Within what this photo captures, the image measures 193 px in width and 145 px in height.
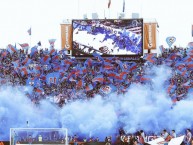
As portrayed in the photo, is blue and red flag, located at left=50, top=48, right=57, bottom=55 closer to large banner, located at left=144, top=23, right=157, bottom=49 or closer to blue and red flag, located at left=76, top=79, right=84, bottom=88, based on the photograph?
blue and red flag, located at left=76, top=79, right=84, bottom=88

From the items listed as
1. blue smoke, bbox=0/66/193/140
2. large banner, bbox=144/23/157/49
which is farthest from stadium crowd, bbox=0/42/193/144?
large banner, bbox=144/23/157/49

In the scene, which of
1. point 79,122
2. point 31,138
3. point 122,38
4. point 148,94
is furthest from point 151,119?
point 31,138

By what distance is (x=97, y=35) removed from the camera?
123 feet

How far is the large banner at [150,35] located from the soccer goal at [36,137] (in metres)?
14.5

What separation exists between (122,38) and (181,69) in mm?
4546

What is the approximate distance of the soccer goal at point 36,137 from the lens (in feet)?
80.8

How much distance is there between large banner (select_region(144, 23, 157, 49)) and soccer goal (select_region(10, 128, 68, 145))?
47.6ft

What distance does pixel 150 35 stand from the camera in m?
38.7

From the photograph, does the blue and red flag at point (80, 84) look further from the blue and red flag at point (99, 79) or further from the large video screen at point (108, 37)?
the large video screen at point (108, 37)

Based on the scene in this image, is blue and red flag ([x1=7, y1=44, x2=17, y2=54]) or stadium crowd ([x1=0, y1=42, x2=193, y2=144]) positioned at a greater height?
blue and red flag ([x1=7, y1=44, x2=17, y2=54])

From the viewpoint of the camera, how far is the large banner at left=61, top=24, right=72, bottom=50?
39062mm

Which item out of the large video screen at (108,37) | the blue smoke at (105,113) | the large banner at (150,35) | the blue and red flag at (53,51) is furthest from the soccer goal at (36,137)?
the large banner at (150,35)

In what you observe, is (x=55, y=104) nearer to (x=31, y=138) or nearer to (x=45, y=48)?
(x=45, y=48)

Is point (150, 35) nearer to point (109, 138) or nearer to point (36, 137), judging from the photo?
point (109, 138)
